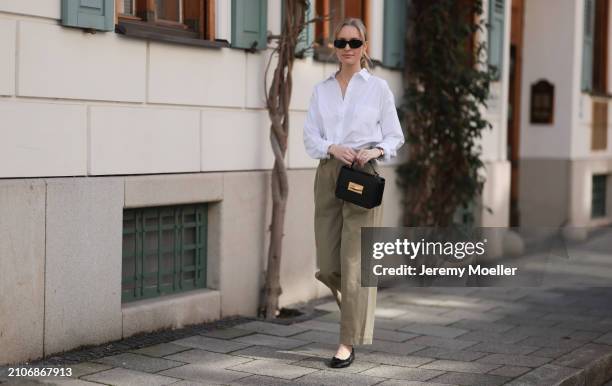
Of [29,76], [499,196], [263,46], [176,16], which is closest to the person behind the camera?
[29,76]

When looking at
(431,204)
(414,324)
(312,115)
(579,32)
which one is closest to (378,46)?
(431,204)

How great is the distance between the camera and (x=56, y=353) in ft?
19.3

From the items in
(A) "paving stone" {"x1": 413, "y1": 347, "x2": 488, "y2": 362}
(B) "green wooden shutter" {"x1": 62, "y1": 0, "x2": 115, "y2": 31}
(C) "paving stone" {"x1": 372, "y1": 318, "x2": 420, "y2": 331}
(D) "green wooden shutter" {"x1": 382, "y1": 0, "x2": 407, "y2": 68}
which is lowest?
(A) "paving stone" {"x1": 413, "y1": 347, "x2": 488, "y2": 362}

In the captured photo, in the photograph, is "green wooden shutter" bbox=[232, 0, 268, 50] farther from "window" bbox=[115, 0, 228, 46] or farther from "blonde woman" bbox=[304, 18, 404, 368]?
"blonde woman" bbox=[304, 18, 404, 368]

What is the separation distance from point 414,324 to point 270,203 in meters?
1.35

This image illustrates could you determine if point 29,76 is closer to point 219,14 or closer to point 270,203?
point 219,14

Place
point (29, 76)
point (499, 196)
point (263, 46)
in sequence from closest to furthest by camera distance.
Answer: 1. point (29, 76)
2. point (263, 46)
3. point (499, 196)

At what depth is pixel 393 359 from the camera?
6113 mm

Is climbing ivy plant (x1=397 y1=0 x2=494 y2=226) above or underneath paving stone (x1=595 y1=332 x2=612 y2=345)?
above

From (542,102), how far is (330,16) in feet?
20.8

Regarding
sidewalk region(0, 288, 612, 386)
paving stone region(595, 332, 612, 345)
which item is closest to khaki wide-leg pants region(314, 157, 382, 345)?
sidewalk region(0, 288, 612, 386)

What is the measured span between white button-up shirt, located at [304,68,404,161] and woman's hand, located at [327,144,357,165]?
65mm

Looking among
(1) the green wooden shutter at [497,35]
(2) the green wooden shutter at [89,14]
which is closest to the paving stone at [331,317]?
(2) the green wooden shutter at [89,14]

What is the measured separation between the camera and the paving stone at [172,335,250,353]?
626 centimetres
